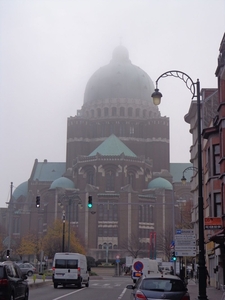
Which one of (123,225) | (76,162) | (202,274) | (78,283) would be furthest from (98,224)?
(202,274)

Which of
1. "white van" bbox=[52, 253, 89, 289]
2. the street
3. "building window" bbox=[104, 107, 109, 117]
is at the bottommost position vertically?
the street

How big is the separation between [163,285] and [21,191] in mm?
117185

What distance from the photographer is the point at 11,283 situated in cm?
1727

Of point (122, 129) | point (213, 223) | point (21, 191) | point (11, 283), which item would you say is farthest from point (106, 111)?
point (11, 283)

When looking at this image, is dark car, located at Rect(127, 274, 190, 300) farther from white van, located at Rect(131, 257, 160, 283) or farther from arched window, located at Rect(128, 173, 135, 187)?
arched window, located at Rect(128, 173, 135, 187)

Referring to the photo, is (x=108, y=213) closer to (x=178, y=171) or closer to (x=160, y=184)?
(x=160, y=184)

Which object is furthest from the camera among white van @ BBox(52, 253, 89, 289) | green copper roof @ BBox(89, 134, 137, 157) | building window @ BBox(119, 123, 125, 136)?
building window @ BBox(119, 123, 125, 136)

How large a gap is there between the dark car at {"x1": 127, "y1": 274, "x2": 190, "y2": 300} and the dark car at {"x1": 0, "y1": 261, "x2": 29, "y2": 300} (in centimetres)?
414

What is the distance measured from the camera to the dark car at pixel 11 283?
54.3 feet

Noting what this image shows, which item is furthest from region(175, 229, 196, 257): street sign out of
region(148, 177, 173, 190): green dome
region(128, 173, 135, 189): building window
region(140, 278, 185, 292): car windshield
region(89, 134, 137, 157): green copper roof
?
region(89, 134, 137, 157): green copper roof

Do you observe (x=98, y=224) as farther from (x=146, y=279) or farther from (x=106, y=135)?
(x=146, y=279)

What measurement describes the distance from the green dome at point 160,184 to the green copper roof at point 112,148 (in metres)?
6.63

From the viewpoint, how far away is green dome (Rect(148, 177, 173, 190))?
107812mm

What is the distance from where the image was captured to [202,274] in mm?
18703
